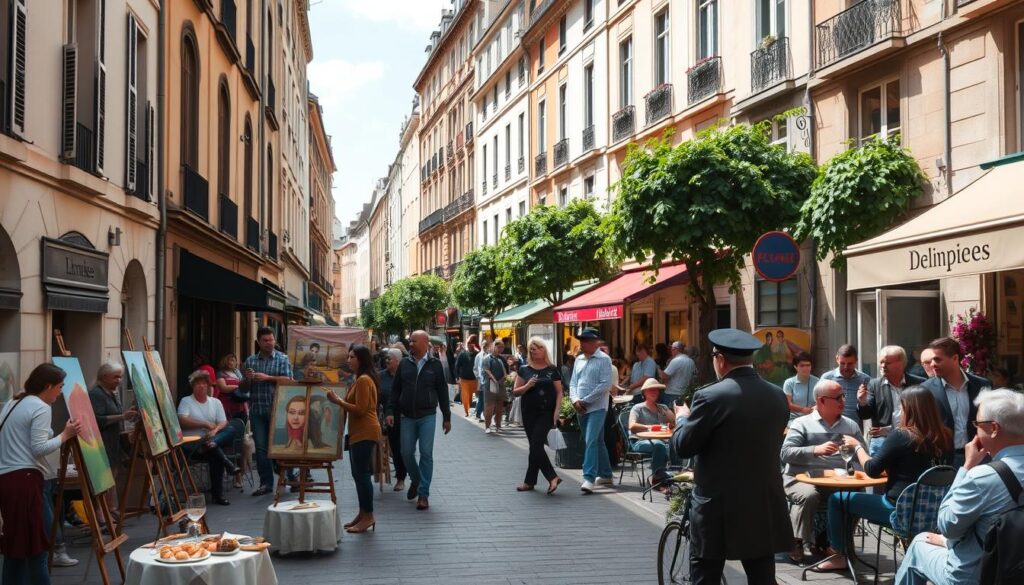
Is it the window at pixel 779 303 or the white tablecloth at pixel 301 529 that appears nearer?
the white tablecloth at pixel 301 529

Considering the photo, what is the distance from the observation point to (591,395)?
12148 mm

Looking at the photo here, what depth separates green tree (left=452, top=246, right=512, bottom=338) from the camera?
3478 cm

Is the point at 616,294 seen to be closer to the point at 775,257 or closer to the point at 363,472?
the point at 775,257

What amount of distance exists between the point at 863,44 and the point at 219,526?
491 inches

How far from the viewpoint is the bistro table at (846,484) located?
739 centimetres

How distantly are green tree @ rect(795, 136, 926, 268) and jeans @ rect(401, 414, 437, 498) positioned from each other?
7123mm

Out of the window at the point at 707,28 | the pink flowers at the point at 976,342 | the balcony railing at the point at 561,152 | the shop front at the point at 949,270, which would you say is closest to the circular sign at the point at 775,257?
the shop front at the point at 949,270

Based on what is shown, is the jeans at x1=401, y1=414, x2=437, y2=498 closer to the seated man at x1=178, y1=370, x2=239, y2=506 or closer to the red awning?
the seated man at x1=178, y1=370, x2=239, y2=506

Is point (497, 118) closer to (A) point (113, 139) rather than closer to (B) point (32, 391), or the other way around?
(A) point (113, 139)

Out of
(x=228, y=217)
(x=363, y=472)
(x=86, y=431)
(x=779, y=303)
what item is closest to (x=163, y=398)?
(x=363, y=472)

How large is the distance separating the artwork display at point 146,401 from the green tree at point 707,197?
9.25 meters

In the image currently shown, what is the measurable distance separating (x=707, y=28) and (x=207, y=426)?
15.2 meters

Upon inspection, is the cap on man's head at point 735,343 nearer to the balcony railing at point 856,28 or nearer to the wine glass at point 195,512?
the wine glass at point 195,512

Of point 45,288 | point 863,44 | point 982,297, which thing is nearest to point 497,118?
point 863,44
